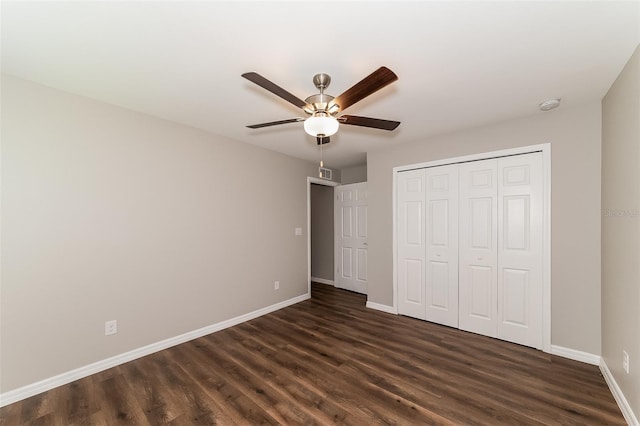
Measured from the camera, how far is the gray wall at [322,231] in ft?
18.5

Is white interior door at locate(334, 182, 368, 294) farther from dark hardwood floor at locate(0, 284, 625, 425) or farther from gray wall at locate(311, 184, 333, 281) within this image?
dark hardwood floor at locate(0, 284, 625, 425)

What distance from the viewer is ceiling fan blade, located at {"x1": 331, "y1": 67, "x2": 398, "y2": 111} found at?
1422mm

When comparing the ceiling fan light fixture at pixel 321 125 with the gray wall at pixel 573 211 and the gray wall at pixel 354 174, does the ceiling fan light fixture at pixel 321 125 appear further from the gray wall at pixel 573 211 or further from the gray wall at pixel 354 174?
the gray wall at pixel 354 174

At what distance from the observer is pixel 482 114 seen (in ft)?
9.00

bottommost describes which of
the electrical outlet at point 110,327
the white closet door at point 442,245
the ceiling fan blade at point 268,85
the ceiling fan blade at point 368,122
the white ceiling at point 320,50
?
the electrical outlet at point 110,327

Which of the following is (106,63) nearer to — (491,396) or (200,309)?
(200,309)

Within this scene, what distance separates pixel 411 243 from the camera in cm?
372

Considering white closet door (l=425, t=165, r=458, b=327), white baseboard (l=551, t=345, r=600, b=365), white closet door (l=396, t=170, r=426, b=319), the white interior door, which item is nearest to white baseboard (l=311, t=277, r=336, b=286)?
the white interior door

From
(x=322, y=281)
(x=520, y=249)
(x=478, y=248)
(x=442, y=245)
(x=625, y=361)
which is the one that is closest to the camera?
(x=625, y=361)

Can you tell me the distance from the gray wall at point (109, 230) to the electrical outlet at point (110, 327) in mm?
40

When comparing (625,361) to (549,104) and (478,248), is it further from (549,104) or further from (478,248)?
(549,104)

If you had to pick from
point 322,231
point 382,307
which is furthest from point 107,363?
point 322,231

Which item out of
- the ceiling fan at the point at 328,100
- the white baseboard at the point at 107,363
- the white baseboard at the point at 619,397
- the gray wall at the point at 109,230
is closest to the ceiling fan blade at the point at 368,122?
the ceiling fan at the point at 328,100

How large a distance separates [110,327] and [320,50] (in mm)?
3026
